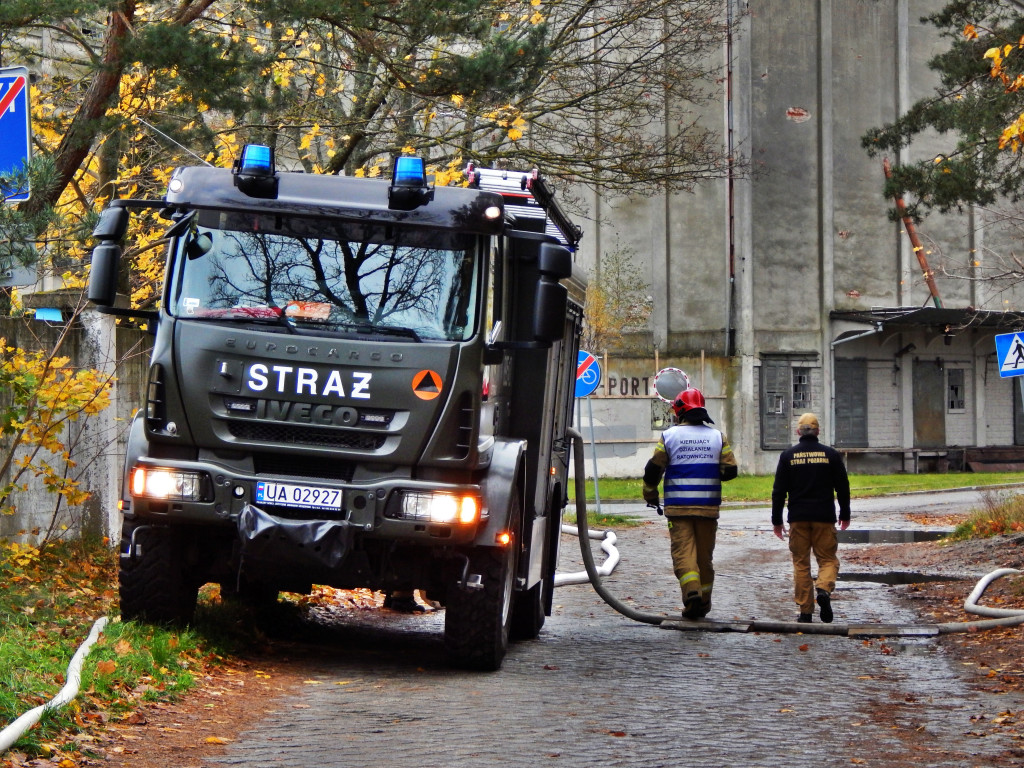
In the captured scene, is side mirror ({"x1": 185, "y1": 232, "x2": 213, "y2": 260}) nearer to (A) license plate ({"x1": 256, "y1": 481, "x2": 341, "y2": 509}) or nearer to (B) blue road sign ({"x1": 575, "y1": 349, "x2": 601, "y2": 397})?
(A) license plate ({"x1": 256, "y1": 481, "x2": 341, "y2": 509})

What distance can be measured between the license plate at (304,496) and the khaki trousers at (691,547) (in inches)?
176

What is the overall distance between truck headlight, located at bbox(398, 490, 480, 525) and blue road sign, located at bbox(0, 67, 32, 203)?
2.80 metres

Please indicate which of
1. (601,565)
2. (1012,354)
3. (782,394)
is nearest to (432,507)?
(601,565)

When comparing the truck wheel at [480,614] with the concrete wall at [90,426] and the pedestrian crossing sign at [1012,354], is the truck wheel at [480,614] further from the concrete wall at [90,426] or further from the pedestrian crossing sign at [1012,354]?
the pedestrian crossing sign at [1012,354]

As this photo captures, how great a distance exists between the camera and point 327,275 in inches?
349

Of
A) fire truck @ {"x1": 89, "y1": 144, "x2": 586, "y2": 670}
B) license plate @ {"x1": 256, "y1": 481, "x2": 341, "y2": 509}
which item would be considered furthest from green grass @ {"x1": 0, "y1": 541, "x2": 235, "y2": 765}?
license plate @ {"x1": 256, "y1": 481, "x2": 341, "y2": 509}

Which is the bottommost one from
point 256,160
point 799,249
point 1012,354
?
point 1012,354

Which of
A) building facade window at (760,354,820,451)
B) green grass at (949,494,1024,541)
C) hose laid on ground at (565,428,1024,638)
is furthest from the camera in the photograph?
building facade window at (760,354,820,451)

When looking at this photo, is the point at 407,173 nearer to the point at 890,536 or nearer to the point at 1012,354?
the point at 1012,354

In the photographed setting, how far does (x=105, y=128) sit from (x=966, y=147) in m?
11.6

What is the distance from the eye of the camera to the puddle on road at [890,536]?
22375 mm

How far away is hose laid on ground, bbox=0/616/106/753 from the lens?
5832mm

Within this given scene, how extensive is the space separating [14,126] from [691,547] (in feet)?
21.6

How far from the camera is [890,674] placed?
9750mm
